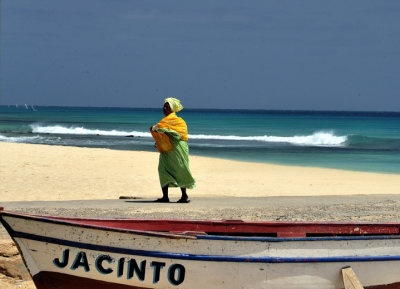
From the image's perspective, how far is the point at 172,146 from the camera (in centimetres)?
940

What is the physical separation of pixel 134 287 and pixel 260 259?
3.72 ft

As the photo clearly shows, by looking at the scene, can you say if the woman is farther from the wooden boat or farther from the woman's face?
the wooden boat

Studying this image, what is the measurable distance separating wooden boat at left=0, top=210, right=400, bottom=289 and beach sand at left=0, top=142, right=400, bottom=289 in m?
1.52

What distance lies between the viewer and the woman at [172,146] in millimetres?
9289

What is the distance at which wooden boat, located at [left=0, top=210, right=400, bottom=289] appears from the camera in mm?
5227

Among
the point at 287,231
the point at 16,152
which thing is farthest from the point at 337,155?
the point at 287,231

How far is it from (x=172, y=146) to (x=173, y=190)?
4.13 metres

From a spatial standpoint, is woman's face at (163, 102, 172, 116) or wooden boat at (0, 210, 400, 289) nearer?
wooden boat at (0, 210, 400, 289)

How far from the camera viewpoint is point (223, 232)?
6.38 meters

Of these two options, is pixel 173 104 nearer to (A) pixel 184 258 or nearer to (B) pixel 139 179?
(A) pixel 184 258

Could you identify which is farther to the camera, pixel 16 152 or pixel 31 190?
pixel 16 152

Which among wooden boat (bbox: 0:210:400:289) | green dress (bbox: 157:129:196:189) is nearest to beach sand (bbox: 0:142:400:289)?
green dress (bbox: 157:129:196:189)

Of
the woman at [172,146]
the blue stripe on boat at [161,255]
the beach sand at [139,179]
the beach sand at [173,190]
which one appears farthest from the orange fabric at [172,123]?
the blue stripe on boat at [161,255]

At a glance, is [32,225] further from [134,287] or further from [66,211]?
[66,211]
